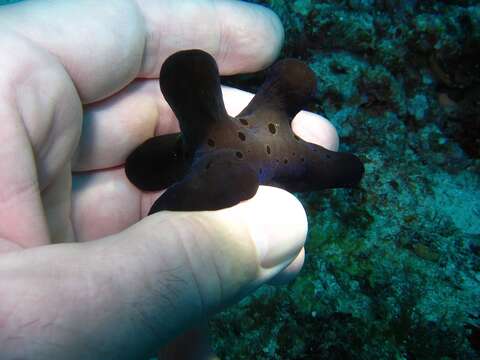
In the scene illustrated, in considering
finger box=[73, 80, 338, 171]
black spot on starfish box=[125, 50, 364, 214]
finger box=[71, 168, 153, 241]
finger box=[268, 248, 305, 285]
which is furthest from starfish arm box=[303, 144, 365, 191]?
finger box=[71, 168, 153, 241]

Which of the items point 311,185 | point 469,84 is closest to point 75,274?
point 311,185

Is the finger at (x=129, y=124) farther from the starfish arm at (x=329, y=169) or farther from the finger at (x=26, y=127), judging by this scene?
the finger at (x=26, y=127)

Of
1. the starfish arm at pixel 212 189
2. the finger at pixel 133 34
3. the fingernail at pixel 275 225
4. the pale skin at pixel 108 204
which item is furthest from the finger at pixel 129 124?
the fingernail at pixel 275 225

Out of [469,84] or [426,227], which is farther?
[469,84]

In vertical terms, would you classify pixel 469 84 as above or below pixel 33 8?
below

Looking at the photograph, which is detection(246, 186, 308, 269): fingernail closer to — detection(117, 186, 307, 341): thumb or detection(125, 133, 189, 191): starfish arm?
detection(117, 186, 307, 341): thumb

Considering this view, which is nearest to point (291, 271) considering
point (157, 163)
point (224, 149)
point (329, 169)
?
point (329, 169)

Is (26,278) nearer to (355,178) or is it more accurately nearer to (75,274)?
(75,274)
